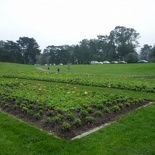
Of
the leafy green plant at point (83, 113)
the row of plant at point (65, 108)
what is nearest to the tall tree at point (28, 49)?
the row of plant at point (65, 108)

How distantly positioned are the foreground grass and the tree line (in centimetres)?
7095

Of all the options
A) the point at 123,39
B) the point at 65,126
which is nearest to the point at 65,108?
the point at 65,126

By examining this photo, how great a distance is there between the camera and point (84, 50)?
271ft

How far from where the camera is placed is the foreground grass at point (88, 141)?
4324mm

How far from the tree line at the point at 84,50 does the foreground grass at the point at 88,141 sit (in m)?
70.9

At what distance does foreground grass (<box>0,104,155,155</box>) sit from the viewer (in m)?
4.32

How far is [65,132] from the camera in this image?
5176 millimetres

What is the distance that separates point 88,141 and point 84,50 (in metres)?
78.8

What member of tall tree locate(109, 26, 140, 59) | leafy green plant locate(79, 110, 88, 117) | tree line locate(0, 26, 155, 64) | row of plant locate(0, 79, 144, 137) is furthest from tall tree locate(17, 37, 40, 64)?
leafy green plant locate(79, 110, 88, 117)

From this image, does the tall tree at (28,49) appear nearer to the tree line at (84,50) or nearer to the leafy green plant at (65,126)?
the tree line at (84,50)

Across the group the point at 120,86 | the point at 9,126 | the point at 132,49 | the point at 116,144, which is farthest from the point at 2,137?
the point at 132,49

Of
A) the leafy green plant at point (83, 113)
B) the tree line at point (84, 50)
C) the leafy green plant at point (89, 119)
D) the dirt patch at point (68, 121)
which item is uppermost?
the tree line at point (84, 50)

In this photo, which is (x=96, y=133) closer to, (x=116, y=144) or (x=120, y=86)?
(x=116, y=144)

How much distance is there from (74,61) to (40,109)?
80346 mm
